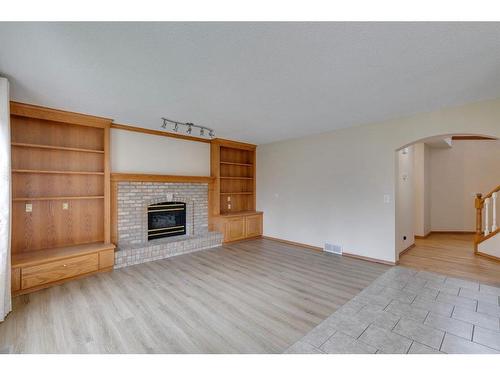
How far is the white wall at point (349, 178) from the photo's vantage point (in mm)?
3514

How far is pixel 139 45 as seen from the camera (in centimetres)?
187

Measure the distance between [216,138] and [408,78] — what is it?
397cm

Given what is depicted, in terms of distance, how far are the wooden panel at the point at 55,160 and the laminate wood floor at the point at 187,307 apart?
1874 mm

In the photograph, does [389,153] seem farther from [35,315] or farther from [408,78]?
[35,315]

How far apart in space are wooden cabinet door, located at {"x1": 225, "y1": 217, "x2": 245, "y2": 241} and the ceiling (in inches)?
111

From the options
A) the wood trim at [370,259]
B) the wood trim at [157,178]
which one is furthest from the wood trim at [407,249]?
the wood trim at [157,178]

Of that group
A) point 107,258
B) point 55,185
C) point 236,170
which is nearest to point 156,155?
point 55,185

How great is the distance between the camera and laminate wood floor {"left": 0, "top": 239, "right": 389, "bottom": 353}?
199 cm

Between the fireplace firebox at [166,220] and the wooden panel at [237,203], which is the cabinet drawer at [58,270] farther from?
the wooden panel at [237,203]

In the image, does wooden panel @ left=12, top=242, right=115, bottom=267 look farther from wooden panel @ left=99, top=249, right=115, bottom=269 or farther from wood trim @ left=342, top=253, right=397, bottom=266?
wood trim @ left=342, top=253, right=397, bottom=266

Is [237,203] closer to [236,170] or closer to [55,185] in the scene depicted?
[236,170]

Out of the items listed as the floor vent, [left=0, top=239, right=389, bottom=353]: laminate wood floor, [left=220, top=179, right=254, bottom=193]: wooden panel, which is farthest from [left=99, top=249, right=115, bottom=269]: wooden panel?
the floor vent
